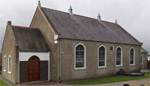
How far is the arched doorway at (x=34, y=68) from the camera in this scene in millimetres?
19000

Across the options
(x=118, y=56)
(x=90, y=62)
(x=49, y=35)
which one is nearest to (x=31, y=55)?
(x=49, y=35)

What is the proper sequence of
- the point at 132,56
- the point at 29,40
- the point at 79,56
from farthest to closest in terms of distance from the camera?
1. the point at 132,56
2. the point at 79,56
3. the point at 29,40

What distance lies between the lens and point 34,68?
1933cm

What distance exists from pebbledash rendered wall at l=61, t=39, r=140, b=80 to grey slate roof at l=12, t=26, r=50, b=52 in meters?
2.58

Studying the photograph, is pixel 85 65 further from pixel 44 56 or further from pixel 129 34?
pixel 129 34

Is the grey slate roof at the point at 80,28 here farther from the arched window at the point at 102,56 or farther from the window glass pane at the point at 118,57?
the window glass pane at the point at 118,57

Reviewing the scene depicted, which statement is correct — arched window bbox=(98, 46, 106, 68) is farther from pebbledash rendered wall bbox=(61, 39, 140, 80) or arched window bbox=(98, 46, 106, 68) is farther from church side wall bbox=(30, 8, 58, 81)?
church side wall bbox=(30, 8, 58, 81)

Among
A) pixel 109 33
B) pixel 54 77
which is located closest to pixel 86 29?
pixel 109 33

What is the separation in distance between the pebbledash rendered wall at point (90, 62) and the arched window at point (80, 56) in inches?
17.6

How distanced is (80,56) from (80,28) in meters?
4.55

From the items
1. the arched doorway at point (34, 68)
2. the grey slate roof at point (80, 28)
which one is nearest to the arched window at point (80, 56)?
the grey slate roof at point (80, 28)

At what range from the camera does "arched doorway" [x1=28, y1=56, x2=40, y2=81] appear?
1900 cm

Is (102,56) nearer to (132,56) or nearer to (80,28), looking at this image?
(80,28)

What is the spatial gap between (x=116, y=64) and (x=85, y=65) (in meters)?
6.97
